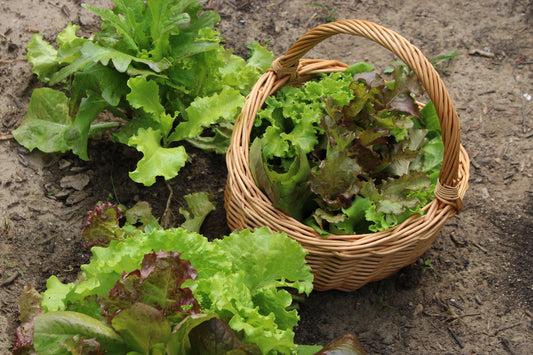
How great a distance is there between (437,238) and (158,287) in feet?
5.58

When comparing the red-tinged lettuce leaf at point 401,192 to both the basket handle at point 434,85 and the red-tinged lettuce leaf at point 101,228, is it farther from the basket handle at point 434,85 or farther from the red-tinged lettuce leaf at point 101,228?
the red-tinged lettuce leaf at point 101,228

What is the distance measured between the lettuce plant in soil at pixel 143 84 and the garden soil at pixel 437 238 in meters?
0.18

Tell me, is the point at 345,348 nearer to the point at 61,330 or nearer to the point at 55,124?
the point at 61,330

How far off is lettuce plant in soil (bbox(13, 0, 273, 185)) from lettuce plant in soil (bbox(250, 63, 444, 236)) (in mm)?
294

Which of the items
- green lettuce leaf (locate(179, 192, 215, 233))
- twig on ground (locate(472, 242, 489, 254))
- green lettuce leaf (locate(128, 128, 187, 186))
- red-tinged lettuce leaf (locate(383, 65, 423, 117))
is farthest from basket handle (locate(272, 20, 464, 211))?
green lettuce leaf (locate(179, 192, 215, 233))

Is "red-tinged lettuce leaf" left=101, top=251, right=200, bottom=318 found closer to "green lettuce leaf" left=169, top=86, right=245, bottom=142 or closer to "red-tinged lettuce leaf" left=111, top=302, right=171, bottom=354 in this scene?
"red-tinged lettuce leaf" left=111, top=302, right=171, bottom=354

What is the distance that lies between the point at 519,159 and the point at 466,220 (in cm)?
57

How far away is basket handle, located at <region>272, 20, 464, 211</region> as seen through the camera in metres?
1.96

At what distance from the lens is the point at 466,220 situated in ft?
9.24

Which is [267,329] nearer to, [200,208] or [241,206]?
[241,206]

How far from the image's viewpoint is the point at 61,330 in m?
1.48

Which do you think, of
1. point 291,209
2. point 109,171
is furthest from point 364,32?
point 109,171

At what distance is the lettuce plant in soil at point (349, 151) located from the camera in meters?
2.13

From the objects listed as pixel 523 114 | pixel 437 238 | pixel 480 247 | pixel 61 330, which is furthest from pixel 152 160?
pixel 523 114
